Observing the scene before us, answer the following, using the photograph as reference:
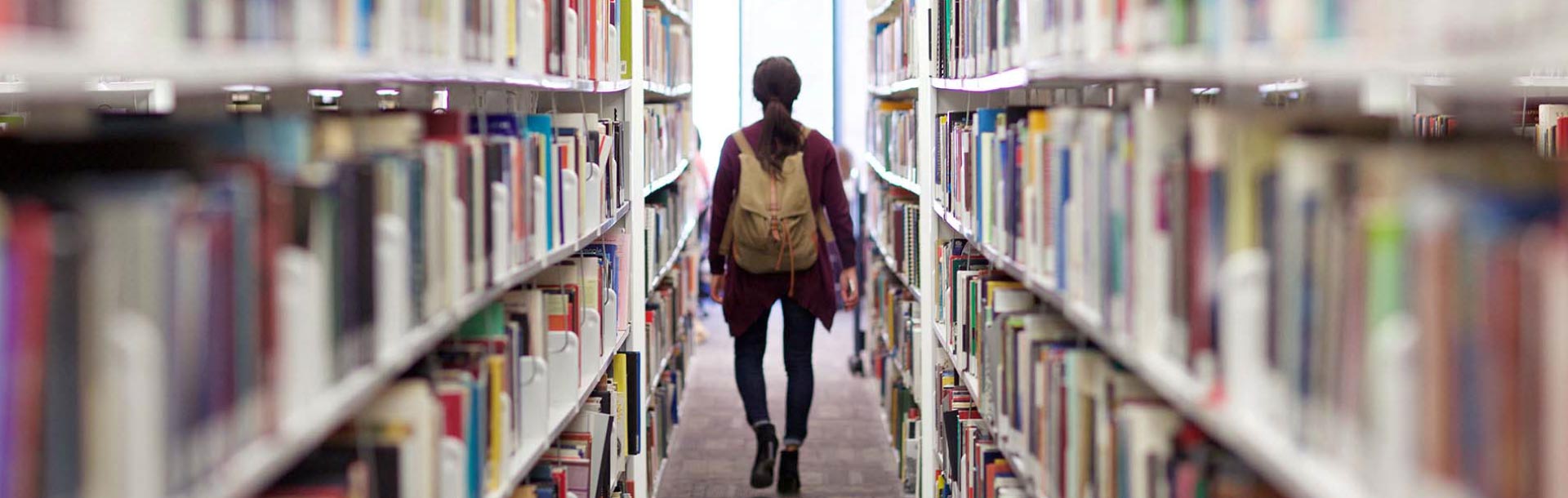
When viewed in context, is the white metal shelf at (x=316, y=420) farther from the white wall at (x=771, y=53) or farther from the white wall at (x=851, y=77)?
the white wall at (x=771, y=53)

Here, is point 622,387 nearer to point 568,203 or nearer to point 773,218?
point 773,218

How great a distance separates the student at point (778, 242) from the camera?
4.28 meters

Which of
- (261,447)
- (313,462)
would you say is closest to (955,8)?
(313,462)

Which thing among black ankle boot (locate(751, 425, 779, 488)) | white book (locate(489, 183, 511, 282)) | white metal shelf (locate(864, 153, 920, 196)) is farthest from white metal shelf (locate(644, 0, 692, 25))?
white book (locate(489, 183, 511, 282))

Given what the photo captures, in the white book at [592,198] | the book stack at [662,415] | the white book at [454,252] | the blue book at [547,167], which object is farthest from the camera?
the book stack at [662,415]

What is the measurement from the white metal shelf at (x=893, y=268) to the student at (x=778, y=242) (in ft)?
0.68

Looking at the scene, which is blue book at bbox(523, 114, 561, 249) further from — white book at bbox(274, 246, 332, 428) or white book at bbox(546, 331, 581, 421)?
white book at bbox(274, 246, 332, 428)

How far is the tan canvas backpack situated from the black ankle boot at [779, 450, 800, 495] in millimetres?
574

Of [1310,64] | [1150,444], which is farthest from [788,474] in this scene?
[1310,64]

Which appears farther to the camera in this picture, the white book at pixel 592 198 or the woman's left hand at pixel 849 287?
the woman's left hand at pixel 849 287

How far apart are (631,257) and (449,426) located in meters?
2.01

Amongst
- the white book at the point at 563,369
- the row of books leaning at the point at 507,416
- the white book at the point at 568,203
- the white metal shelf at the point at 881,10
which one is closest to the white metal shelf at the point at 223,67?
the row of books leaning at the point at 507,416

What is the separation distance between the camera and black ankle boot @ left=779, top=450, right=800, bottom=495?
4539mm

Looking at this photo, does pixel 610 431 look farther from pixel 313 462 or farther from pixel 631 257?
pixel 313 462
